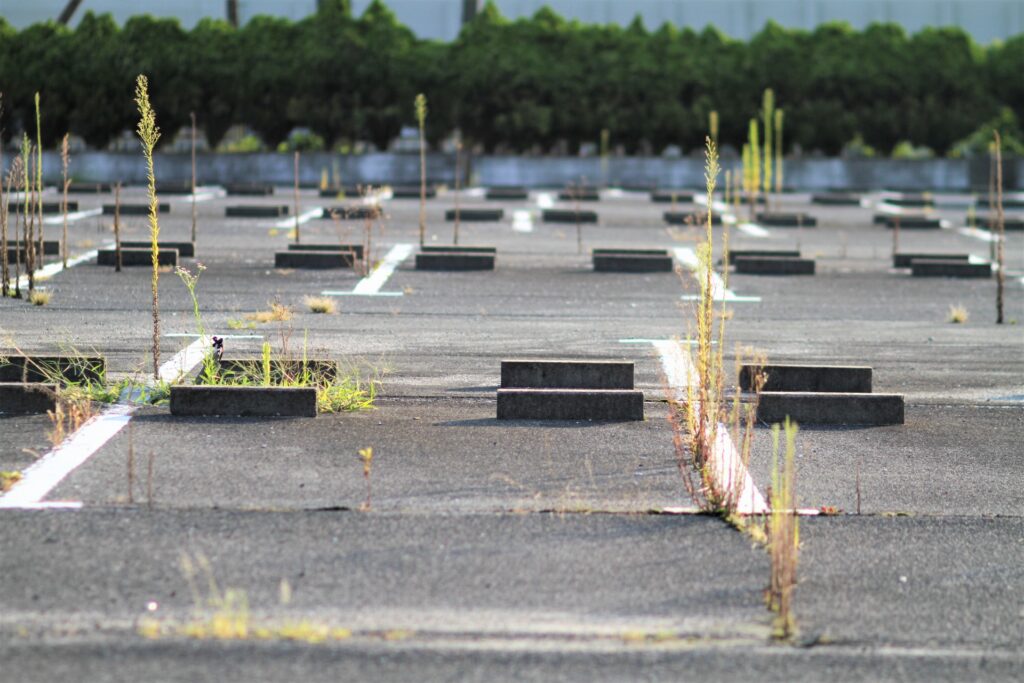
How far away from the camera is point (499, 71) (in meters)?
36.5

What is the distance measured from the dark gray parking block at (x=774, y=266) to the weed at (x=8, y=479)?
12126 mm

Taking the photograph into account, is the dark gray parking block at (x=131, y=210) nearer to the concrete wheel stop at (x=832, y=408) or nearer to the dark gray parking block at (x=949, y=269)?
the dark gray parking block at (x=949, y=269)

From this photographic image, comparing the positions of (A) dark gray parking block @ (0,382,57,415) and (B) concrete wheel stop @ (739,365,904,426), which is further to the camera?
(B) concrete wheel stop @ (739,365,904,426)

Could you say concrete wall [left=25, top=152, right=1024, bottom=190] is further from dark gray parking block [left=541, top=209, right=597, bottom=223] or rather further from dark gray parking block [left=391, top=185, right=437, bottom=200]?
dark gray parking block [left=541, top=209, right=597, bottom=223]

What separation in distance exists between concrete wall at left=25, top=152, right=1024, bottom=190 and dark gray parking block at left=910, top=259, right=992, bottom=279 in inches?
663

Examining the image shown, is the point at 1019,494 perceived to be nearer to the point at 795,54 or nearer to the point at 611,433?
the point at 611,433

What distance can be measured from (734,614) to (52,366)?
5.49 meters

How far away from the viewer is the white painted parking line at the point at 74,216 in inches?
920

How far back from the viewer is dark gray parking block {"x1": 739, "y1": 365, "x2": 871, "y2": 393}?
10.2 metres

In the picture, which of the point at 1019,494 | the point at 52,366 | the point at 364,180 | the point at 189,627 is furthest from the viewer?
the point at 364,180

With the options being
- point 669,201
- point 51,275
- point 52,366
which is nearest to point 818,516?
point 52,366

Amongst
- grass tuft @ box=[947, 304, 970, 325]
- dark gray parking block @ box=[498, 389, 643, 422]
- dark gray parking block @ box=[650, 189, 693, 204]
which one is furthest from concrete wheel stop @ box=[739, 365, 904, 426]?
dark gray parking block @ box=[650, 189, 693, 204]

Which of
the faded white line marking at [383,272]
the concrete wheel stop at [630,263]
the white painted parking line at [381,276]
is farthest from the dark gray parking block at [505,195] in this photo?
the concrete wheel stop at [630,263]

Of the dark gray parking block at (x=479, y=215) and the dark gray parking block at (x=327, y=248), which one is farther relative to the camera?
the dark gray parking block at (x=479, y=215)
